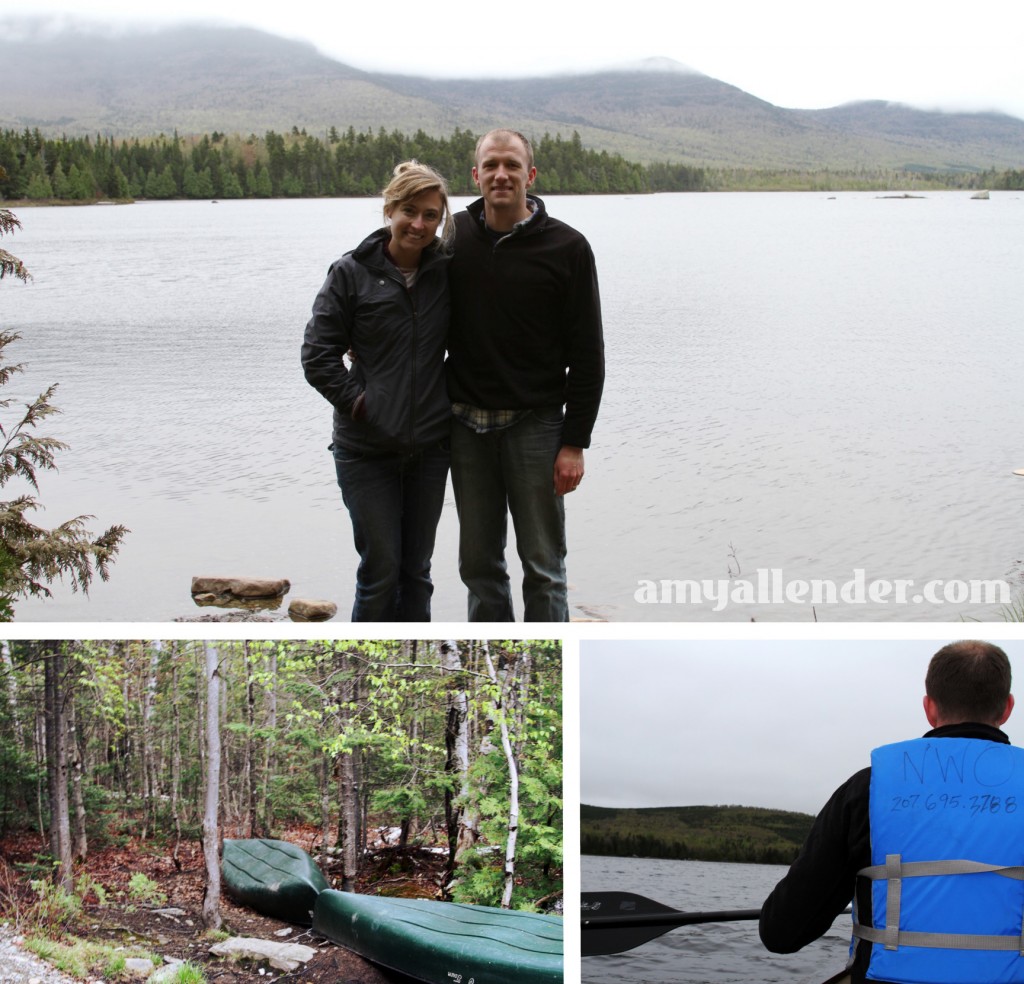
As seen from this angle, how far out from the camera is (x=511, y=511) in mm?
2871

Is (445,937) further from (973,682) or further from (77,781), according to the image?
(973,682)

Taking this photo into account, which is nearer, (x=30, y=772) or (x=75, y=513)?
(x=30, y=772)

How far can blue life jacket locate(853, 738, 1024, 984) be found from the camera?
1702 mm

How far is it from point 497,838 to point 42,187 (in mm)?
23539

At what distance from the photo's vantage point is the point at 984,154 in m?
33.0

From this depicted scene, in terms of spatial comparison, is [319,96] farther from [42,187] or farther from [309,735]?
[309,735]

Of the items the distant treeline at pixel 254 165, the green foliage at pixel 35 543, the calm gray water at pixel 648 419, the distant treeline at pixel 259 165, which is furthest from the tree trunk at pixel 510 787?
the distant treeline at pixel 254 165

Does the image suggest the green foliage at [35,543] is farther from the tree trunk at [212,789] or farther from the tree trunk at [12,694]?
the tree trunk at [212,789]

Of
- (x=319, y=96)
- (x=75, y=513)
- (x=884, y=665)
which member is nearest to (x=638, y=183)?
(x=319, y=96)

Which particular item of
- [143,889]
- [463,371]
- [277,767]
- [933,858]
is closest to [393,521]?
[463,371]

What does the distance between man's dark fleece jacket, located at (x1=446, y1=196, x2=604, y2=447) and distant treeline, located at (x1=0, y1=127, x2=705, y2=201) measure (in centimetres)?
1813

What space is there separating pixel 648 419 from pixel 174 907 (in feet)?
33.7

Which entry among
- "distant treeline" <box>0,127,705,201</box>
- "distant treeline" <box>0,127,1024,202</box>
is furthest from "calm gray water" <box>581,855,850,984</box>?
"distant treeline" <box>0,127,705,201</box>

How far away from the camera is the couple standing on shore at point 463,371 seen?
2684 millimetres
